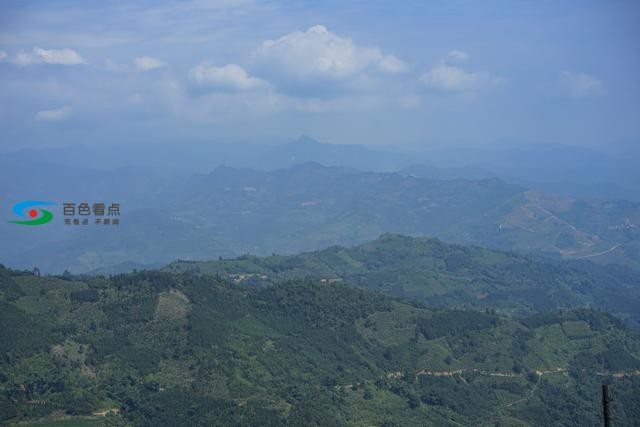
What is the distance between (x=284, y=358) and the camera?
9738 cm

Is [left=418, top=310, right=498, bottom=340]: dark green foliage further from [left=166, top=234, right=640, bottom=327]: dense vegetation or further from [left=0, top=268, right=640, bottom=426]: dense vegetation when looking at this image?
[left=166, top=234, right=640, bottom=327]: dense vegetation

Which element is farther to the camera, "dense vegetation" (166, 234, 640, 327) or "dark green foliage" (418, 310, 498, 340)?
"dense vegetation" (166, 234, 640, 327)

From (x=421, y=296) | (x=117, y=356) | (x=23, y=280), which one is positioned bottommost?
(x=421, y=296)

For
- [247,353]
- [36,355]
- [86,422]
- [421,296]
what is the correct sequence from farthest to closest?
[421,296], [247,353], [36,355], [86,422]

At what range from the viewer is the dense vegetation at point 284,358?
8212 cm

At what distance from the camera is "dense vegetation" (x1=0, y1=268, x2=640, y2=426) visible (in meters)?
82.1

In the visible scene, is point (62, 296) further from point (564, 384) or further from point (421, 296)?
point (421, 296)

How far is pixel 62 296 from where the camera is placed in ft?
334

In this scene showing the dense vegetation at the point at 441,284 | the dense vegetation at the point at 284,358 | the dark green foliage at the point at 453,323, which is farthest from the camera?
the dense vegetation at the point at 441,284

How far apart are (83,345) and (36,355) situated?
617 centimetres

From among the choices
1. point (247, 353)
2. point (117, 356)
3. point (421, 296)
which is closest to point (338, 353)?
point (247, 353)

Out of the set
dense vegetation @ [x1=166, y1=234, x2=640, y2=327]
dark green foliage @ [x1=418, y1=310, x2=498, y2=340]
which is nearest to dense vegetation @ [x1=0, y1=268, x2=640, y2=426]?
dark green foliage @ [x1=418, y1=310, x2=498, y2=340]

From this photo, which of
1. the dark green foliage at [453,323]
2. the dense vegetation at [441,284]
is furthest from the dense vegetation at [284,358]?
the dense vegetation at [441,284]

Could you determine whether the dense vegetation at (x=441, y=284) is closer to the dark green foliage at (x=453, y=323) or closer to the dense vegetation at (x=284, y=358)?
the dark green foliage at (x=453, y=323)
